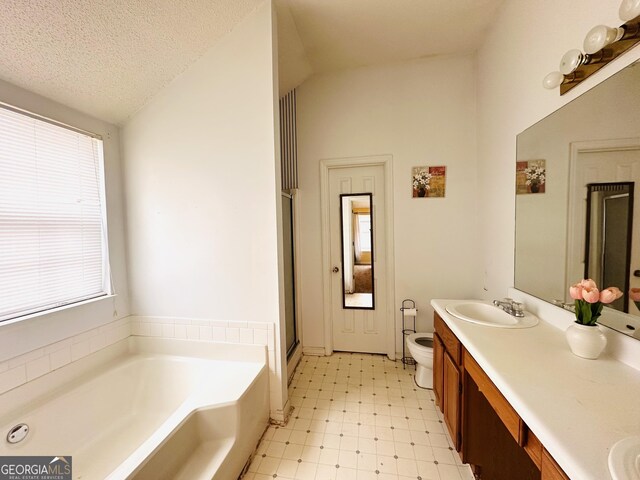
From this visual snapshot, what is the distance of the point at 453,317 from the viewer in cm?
152

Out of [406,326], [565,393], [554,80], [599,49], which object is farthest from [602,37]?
[406,326]

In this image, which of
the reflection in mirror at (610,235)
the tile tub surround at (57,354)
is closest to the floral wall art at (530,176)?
the reflection in mirror at (610,235)

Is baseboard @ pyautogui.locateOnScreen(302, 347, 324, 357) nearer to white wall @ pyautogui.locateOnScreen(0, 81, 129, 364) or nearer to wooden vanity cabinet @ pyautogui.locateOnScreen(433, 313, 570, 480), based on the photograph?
wooden vanity cabinet @ pyautogui.locateOnScreen(433, 313, 570, 480)

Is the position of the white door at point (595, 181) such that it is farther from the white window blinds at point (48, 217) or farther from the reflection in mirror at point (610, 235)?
the white window blinds at point (48, 217)

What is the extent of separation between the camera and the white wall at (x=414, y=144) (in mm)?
2379

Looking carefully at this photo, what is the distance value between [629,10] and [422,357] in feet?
6.99

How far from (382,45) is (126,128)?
89.0 inches

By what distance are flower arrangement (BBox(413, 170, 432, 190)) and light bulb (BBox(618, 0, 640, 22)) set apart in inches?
61.5

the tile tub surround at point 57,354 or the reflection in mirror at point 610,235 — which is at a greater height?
the reflection in mirror at point 610,235

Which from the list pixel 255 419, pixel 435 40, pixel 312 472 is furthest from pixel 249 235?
pixel 435 40

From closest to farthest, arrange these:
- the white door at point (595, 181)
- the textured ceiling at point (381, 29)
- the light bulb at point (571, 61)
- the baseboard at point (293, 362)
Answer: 1. the white door at point (595, 181)
2. the light bulb at point (571, 61)
3. the textured ceiling at point (381, 29)
4. the baseboard at point (293, 362)

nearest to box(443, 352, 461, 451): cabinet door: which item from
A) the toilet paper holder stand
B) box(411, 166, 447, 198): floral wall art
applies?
the toilet paper holder stand

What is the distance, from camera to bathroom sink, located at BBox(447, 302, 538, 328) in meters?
1.36

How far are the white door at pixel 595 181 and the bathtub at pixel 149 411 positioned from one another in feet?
6.12
